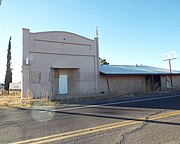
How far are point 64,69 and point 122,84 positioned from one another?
735 centimetres

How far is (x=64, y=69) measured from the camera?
75.5 feet

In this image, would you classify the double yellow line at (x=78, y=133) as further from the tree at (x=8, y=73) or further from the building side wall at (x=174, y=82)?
the tree at (x=8, y=73)

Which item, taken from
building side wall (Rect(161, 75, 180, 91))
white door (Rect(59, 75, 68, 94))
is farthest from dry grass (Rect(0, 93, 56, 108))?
building side wall (Rect(161, 75, 180, 91))

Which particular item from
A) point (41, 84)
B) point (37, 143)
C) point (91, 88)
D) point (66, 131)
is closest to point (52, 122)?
point (66, 131)

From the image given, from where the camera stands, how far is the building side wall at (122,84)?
24.5 meters

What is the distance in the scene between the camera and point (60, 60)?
21562mm

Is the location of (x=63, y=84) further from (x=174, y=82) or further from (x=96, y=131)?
(x=96, y=131)

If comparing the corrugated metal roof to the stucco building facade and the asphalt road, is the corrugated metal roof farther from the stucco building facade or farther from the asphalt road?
the asphalt road

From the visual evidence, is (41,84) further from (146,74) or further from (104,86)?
(146,74)

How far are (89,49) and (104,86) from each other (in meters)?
4.37

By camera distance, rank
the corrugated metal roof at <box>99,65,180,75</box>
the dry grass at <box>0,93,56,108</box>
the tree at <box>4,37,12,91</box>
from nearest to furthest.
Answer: the dry grass at <box>0,93,56,108</box>, the corrugated metal roof at <box>99,65,180,75</box>, the tree at <box>4,37,12,91</box>

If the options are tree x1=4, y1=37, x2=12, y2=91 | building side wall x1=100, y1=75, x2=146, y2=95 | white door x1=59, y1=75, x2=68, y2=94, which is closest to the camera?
white door x1=59, y1=75, x2=68, y2=94

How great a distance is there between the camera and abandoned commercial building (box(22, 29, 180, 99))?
19.8 metres

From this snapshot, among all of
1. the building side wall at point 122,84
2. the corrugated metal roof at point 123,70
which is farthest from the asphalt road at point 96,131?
the corrugated metal roof at point 123,70
